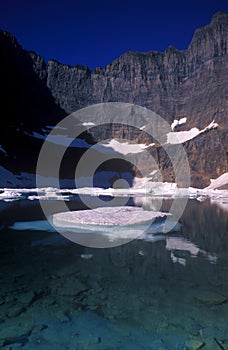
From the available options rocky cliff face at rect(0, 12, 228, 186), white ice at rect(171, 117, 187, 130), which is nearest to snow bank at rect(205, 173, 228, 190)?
rocky cliff face at rect(0, 12, 228, 186)

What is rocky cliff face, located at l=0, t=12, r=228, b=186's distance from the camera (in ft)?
339

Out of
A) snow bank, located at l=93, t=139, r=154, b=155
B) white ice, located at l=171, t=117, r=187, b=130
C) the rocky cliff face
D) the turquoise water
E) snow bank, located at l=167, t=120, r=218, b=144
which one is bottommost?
the turquoise water

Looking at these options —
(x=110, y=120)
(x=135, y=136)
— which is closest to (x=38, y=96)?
(x=110, y=120)

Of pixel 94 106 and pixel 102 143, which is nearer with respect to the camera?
pixel 102 143

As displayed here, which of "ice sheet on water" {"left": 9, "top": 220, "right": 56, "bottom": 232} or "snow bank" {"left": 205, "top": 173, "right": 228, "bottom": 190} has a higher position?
"snow bank" {"left": 205, "top": 173, "right": 228, "bottom": 190}

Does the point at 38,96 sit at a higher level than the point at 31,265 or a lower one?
higher

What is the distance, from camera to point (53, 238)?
14531 millimetres

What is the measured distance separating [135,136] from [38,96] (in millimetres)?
52240

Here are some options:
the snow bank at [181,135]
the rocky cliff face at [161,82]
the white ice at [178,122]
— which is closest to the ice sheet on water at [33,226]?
the rocky cliff face at [161,82]

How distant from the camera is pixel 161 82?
431 ft

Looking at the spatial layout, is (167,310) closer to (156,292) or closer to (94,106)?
(156,292)

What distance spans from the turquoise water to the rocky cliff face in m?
79.7

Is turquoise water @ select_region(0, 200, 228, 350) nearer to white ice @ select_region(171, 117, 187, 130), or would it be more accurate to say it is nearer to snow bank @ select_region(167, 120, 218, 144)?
snow bank @ select_region(167, 120, 218, 144)

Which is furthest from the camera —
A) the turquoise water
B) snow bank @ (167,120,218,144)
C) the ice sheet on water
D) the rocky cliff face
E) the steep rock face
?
the steep rock face
